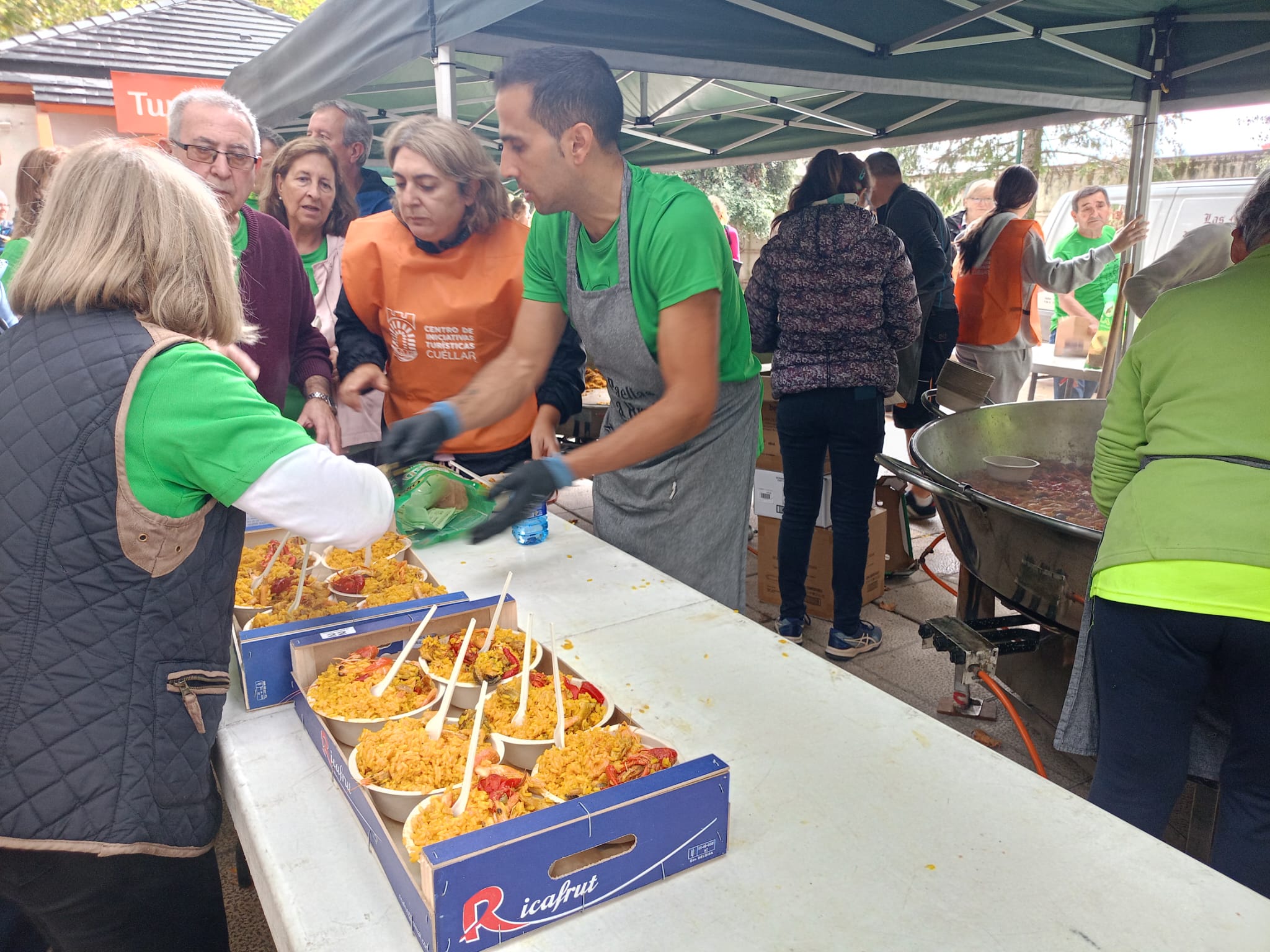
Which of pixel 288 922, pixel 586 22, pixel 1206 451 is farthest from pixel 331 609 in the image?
pixel 586 22

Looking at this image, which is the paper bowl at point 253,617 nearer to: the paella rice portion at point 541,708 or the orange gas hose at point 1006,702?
the paella rice portion at point 541,708

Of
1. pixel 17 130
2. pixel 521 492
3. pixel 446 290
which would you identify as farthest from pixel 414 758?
pixel 17 130

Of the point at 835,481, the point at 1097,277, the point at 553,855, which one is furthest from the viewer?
the point at 1097,277

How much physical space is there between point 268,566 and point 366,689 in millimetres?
500

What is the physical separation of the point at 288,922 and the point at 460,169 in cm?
188

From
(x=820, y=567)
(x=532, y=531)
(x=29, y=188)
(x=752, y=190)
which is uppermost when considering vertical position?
(x=752, y=190)

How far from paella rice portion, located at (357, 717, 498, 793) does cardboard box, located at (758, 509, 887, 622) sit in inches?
103

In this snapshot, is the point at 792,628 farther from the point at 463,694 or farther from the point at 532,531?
the point at 463,694

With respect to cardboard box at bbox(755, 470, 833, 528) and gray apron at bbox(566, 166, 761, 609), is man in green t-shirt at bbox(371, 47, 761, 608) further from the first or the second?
cardboard box at bbox(755, 470, 833, 528)

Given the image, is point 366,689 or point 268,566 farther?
point 268,566

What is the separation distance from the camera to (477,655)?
128 centimetres

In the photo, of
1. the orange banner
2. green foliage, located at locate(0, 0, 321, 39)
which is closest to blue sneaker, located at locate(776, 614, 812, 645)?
the orange banner

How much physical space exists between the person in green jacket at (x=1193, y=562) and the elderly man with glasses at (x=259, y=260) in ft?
5.79

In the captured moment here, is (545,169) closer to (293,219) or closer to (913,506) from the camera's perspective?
(293,219)
